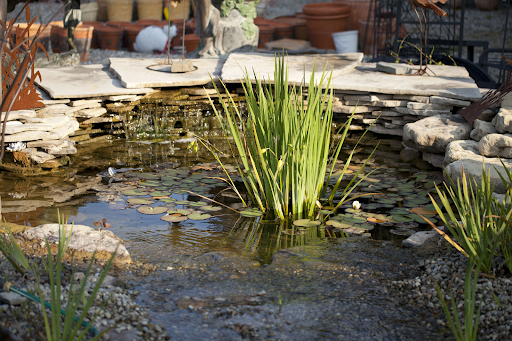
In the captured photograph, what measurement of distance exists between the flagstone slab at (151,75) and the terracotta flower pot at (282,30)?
3553mm

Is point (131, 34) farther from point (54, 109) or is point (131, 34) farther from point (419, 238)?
point (419, 238)

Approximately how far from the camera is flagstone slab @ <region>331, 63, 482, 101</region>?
14.1 ft

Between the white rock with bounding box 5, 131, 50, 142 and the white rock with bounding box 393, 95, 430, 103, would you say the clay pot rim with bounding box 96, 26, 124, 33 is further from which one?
the white rock with bounding box 393, 95, 430, 103

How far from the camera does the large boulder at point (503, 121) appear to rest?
331 cm

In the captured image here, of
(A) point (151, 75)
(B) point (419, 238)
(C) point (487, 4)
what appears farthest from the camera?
(C) point (487, 4)

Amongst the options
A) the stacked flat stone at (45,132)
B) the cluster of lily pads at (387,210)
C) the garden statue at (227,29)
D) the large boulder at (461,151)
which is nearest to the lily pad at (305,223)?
the cluster of lily pads at (387,210)

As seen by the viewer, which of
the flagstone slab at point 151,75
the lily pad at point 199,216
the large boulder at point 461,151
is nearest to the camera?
the lily pad at point 199,216

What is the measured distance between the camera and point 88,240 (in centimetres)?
220

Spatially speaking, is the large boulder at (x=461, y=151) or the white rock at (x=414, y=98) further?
the white rock at (x=414, y=98)

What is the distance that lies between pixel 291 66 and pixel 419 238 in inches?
127

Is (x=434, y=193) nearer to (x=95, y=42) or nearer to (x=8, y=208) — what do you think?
(x=8, y=208)

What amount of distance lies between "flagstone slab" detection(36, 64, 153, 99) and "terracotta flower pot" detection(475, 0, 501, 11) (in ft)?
Answer: 25.3

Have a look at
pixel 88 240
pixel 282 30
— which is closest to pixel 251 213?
pixel 88 240

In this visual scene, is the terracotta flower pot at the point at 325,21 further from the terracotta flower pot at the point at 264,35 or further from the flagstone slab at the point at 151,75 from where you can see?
the flagstone slab at the point at 151,75
